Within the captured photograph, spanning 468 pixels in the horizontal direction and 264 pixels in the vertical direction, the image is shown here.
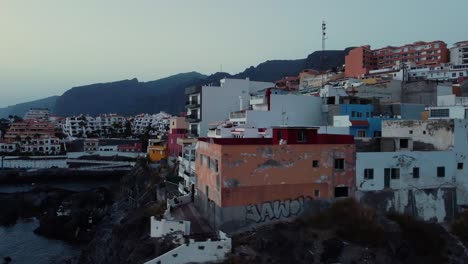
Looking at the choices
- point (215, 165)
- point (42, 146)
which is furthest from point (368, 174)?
point (42, 146)

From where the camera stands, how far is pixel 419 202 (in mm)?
25703

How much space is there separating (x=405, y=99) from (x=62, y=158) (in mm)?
55769

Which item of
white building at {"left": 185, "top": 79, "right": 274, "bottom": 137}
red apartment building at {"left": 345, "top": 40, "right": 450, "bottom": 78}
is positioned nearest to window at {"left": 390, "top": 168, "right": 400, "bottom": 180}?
white building at {"left": 185, "top": 79, "right": 274, "bottom": 137}

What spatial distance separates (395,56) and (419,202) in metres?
62.7

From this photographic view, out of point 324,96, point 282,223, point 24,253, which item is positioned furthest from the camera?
point 324,96

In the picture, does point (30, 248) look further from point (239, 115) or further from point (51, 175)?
point (51, 175)

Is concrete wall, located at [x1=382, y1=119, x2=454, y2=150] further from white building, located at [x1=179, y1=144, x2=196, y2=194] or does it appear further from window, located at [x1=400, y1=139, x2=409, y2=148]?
white building, located at [x1=179, y1=144, x2=196, y2=194]

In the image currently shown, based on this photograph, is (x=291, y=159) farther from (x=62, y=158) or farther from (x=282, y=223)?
(x=62, y=158)

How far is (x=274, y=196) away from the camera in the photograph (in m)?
23.4

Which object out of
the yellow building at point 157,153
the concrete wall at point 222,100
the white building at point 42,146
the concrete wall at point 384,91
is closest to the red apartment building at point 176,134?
the yellow building at point 157,153

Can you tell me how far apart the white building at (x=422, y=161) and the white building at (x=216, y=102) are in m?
25.5

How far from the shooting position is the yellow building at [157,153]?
59094mm

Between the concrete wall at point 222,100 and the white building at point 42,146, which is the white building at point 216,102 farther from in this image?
the white building at point 42,146

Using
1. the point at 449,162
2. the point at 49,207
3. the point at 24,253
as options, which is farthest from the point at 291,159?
the point at 49,207
